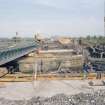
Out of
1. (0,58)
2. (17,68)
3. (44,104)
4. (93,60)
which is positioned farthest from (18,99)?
(93,60)

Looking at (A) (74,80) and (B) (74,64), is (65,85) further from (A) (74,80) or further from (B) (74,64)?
(B) (74,64)

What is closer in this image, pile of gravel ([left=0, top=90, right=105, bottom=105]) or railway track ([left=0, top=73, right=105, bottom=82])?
pile of gravel ([left=0, top=90, right=105, bottom=105])

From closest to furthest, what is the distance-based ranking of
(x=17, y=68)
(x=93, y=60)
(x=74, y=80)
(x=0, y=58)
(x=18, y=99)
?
(x=18, y=99) → (x=0, y=58) → (x=74, y=80) → (x=17, y=68) → (x=93, y=60)

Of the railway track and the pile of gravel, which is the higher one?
the railway track

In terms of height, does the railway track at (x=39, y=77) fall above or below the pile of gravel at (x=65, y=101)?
above

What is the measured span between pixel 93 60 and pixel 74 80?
615 inches

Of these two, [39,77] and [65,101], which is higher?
[39,77]

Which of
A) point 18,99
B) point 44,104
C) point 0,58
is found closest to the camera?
point 44,104

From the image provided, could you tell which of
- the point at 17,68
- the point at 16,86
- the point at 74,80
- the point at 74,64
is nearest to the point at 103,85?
the point at 74,80

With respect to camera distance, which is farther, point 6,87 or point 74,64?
point 74,64

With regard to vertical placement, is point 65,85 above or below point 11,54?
below

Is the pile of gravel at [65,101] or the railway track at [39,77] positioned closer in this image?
the pile of gravel at [65,101]

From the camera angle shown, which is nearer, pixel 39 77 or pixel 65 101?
pixel 65 101

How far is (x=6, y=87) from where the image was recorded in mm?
20953
